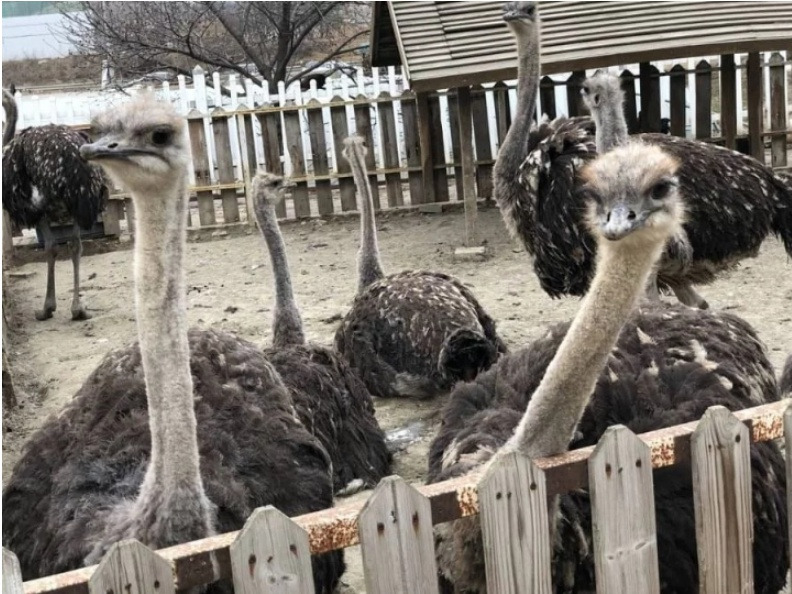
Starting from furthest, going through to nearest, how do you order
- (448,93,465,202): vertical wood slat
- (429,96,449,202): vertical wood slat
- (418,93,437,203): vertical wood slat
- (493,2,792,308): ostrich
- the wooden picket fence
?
(448,93,465,202): vertical wood slat < (429,96,449,202): vertical wood slat < (418,93,437,203): vertical wood slat < (493,2,792,308): ostrich < the wooden picket fence

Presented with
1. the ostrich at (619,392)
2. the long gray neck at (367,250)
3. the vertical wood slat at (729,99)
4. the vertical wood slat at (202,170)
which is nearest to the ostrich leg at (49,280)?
the long gray neck at (367,250)

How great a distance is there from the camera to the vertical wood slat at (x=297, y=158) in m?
11.0

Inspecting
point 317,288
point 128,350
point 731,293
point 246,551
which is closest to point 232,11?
point 317,288

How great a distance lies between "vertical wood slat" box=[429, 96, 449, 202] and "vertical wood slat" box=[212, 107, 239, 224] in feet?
6.76

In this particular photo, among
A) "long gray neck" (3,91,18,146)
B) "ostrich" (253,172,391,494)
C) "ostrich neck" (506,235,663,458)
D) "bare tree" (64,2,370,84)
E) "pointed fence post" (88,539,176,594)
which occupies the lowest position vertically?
"ostrich" (253,172,391,494)

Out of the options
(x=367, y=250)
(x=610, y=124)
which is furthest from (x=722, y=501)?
(x=367, y=250)

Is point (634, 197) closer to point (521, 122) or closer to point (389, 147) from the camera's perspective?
point (521, 122)

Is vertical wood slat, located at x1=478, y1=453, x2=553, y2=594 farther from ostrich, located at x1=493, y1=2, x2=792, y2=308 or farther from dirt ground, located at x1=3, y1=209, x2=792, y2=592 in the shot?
ostrich, located at x1=493, y1=2, x2=792, y2=308

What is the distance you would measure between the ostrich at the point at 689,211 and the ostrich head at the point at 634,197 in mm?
2613

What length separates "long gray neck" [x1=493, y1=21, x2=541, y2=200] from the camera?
226 inches

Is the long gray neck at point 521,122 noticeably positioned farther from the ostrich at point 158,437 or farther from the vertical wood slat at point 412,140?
the vertical wood slat at point 412,140

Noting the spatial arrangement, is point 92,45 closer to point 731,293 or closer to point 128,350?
point 731,293

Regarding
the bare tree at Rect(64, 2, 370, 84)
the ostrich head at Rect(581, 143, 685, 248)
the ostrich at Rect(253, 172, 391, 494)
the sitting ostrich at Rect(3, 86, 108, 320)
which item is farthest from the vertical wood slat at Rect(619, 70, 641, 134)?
the ostrich head at Rect(581, 143, 685, 248)

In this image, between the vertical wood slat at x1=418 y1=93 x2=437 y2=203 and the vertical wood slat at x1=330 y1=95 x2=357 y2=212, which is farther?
the vertical wood slat at x1=330 y1=95 x2=357 y2=212
